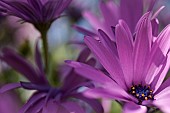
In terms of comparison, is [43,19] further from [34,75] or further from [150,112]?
[150,112]

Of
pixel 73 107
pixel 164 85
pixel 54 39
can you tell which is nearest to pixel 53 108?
pixel 73 107

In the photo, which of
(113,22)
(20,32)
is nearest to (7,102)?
(113,22)

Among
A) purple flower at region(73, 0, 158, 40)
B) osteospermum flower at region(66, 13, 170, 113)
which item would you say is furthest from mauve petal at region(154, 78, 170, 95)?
purple flower at region(73, 0, 158, 40)

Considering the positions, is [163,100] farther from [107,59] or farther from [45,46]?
[45,46]

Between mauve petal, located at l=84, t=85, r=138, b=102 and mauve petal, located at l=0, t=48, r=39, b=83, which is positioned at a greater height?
mauve petal, located at l=84, t=85, r=138, b=102

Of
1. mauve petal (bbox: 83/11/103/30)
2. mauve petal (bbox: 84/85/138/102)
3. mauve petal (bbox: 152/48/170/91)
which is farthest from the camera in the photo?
mauve petal (bbox: 83/11/103/30)

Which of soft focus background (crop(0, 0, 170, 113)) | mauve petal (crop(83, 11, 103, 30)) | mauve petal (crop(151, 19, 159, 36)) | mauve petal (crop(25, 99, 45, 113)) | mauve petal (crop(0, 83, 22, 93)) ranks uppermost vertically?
mauve petal (crop(151, 19, 159, 36))

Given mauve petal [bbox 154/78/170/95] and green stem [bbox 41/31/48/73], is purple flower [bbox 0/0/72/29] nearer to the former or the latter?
green stem [bbox 41/31/48/73]
